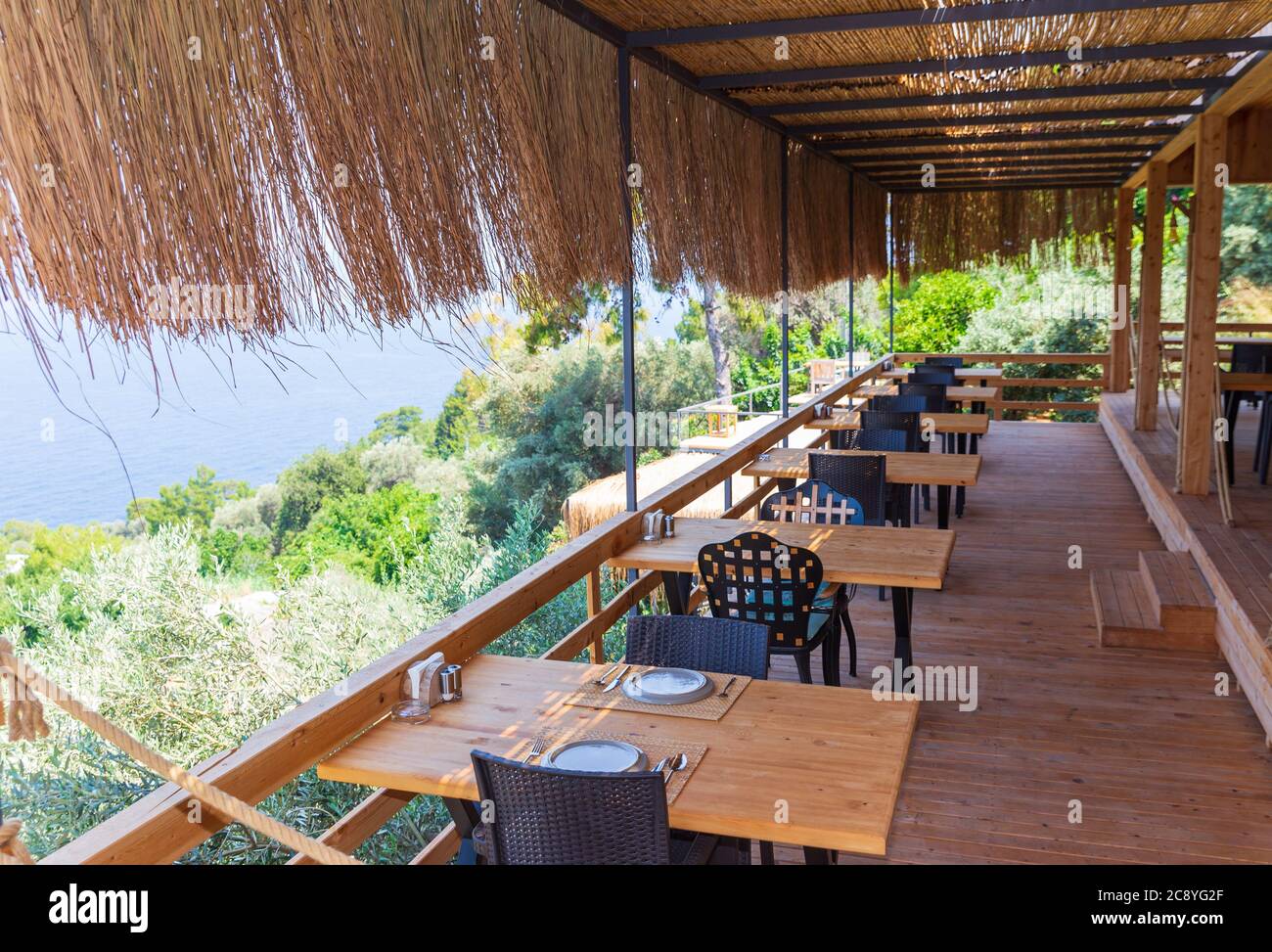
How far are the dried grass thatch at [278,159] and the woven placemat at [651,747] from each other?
111cm

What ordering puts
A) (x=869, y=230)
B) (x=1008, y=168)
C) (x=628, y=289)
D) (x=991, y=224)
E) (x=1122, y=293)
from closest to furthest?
(x=628, y=289) → (x=1008, y=168) → (x=869, y=230) → (x=1122, y=293) → (x=991, y=224)

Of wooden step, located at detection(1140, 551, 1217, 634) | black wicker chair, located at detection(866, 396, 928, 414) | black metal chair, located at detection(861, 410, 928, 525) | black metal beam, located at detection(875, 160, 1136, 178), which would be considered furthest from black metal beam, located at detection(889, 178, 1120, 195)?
wooden step, located at detection(1140, 551, 1217, 634)

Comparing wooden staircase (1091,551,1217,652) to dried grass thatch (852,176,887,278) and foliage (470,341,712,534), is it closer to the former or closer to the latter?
dried grass thatch (852,176,887,278)

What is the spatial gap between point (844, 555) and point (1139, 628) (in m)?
1.81

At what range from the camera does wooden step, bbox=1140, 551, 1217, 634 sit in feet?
15.9

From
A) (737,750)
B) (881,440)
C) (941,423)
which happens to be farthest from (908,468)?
(737,750)

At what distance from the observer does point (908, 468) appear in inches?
231

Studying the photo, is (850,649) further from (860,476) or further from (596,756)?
(596,756)

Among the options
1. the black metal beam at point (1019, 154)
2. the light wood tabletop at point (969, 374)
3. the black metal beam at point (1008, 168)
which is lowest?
the light wood tabletop at point (969, 374)

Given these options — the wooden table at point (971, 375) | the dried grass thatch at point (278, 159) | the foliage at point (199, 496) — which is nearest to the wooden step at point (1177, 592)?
the dried grass thatch at point (278, 159)

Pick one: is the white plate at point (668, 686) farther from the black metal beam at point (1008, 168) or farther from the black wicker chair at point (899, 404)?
the black metal beam at point (1008, 168)

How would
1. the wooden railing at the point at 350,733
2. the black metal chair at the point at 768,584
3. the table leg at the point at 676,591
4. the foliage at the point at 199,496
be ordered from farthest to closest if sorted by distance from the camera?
1. the foliage at the point at 199,496
2. the table leg at the point at 676,591
3. the black metal chair at the point at 768,584
4. the wooden railing at the point at 350,733

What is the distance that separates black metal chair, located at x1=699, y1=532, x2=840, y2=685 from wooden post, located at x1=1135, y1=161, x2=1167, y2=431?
20.0ft

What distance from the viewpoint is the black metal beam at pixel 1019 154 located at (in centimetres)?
886
